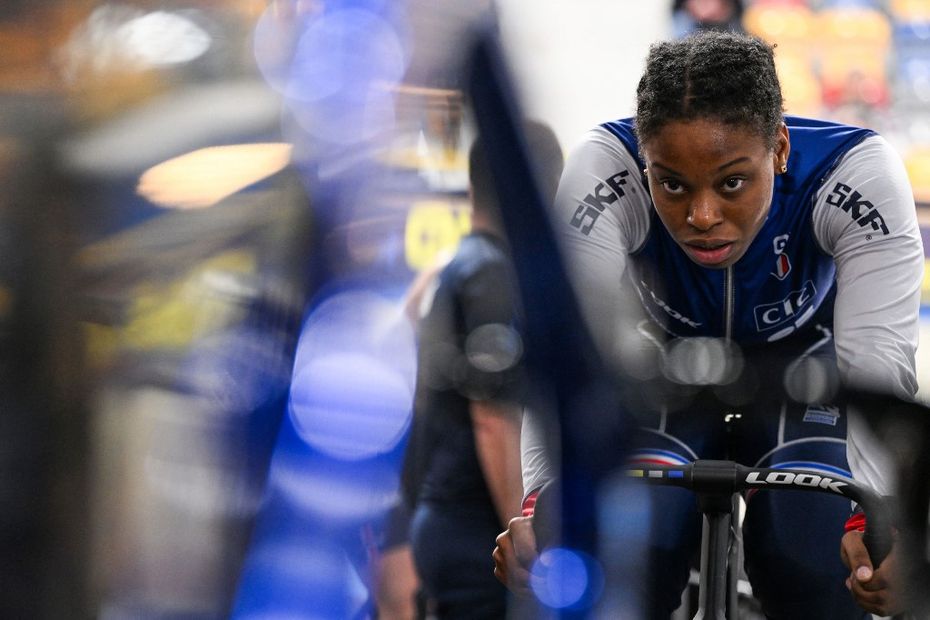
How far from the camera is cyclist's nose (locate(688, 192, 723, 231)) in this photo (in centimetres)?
178

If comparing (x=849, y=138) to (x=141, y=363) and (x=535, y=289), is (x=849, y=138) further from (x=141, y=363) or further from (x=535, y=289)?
(x=141, y=363)

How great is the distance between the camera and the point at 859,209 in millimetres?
1831

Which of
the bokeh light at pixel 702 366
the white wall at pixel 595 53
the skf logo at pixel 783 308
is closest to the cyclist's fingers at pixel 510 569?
the bokeh light at pixel 702 366

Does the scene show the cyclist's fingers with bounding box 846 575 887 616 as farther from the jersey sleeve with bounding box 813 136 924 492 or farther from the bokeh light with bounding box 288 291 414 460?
the bokeh light with bounding box 288 291 414 460

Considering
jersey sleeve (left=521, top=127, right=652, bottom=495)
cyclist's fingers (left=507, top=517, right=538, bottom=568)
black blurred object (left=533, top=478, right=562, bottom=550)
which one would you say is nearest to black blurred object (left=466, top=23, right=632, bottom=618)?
black blurred object (left=533, top=478, right=562, bottom=550)

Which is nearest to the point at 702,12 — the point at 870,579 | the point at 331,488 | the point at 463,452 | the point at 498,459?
the point at 463,452

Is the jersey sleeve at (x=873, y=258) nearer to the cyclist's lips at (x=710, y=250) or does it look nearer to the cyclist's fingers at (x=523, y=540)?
the cyclist's lips at (x=710, y=250)

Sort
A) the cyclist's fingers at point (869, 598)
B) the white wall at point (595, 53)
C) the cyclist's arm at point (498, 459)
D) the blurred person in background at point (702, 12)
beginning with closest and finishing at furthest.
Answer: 1. the cyclist's fingers at point (869, 598)
2. the cyclist's arm at point (498, 459)
3. the blurred person in background at point (702, 12)
4. the white wall at point (595, 53)

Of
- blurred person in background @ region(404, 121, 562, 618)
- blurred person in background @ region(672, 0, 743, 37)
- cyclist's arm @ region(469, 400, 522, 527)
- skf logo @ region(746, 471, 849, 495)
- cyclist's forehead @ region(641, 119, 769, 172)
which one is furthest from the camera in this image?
blurred person in background @ region(672, 0, 743, 37)

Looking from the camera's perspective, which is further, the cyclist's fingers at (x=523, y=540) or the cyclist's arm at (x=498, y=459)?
the cyclist's arm at (x=498, y=459)

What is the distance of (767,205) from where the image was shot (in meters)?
1.83

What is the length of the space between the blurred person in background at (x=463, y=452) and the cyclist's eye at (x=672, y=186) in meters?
0.19

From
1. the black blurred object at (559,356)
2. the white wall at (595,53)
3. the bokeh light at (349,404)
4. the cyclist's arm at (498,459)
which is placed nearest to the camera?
the black blurred object at (559,356)

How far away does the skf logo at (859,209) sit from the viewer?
71.9 inches
